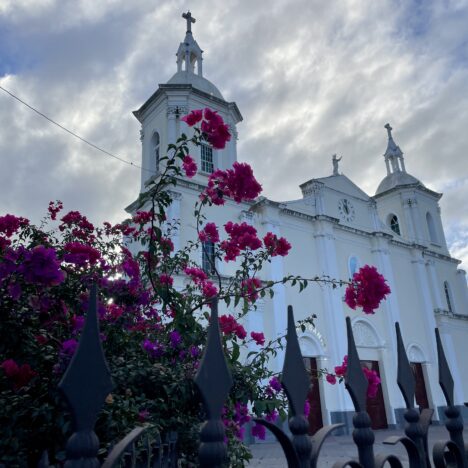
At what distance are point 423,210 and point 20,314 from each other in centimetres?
2532

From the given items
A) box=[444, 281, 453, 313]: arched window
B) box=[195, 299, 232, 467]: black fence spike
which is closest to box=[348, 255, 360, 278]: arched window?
box=[444, 281, 453, 313]: arched window

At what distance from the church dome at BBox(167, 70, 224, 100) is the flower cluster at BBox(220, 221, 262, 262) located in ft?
46.5

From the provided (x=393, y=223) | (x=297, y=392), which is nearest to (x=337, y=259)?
(x=393, y=223)

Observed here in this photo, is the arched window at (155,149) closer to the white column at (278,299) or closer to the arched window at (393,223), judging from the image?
the white column at (278,299)

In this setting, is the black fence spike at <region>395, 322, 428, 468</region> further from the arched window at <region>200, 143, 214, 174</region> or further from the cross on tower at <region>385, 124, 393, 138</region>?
the cross on tower at <region>385, 124, 393, 138</region>

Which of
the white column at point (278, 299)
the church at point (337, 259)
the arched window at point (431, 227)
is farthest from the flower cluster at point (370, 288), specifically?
the arched window at point (431, 227)

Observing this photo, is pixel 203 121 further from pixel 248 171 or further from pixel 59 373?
pixel 59 373

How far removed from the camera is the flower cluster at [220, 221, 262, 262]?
157 inches

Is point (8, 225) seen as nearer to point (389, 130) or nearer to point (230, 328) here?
point (230, 328)

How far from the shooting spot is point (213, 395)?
119 centimetres

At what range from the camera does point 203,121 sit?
3.28 meters

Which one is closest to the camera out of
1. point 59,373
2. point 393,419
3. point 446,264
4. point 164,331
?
point 59,373

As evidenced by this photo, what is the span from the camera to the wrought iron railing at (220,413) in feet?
3.32

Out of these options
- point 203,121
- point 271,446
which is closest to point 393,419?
point 271,446
